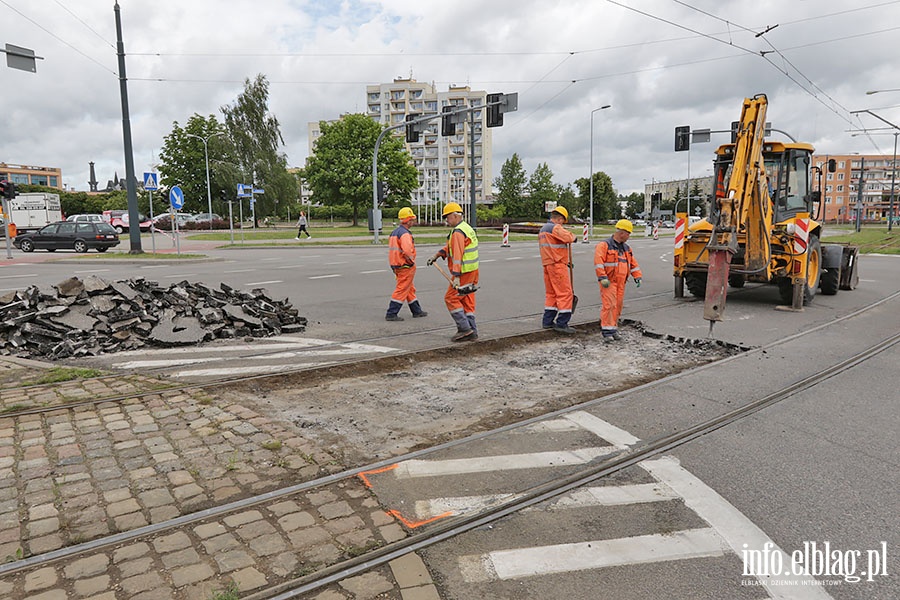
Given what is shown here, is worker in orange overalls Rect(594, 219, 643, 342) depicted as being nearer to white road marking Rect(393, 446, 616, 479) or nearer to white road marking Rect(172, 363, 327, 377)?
white road marking Rect(172, 363, 327, 377)

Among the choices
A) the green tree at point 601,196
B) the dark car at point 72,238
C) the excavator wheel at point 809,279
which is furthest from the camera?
the green tree at point 601,196

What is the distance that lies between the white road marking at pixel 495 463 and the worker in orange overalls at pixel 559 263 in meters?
4.42

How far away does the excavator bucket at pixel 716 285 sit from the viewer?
27.2 ft

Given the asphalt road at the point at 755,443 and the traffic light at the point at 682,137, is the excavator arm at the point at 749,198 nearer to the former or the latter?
the asphalt road at the point at 755,443

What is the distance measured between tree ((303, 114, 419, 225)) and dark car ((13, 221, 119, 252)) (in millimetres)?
29784

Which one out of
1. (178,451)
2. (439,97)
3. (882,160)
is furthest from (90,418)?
(882,160)

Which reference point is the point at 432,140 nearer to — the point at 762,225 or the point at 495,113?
the point at 495,113

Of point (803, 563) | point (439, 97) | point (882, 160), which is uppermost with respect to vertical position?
point (439, 97)

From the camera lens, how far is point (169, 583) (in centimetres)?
283

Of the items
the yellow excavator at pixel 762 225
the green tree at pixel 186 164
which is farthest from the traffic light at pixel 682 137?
the green tree at pixel 186 164

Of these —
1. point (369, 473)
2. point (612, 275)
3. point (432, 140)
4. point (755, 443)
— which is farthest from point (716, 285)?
point (432, 140)

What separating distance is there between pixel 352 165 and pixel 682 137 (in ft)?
128

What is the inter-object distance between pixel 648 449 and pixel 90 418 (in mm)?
4368

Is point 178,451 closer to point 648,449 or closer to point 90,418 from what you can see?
point 90,418
